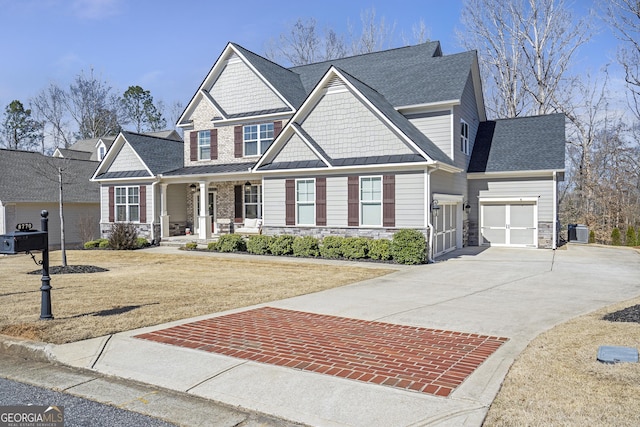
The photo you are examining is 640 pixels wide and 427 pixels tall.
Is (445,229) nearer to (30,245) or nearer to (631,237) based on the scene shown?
(631,237)

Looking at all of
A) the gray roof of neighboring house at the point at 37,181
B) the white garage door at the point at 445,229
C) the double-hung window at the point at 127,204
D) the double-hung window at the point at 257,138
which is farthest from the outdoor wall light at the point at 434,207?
the gray roof of neighboring house at the point at 37,181

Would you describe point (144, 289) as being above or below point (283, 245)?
below

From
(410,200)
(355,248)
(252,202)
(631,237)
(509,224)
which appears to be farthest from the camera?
(631,237)

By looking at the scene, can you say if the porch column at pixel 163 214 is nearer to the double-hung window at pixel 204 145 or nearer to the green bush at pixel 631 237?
the double-hung window at pixel 204 145

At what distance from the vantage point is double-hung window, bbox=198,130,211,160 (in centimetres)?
2370

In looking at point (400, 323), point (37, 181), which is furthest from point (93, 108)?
point (400, 323)

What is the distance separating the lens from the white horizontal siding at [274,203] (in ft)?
63.0

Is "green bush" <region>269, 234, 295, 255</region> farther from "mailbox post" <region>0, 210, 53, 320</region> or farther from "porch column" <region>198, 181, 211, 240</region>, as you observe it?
"mailbox post" <region>0, 210, 53, 320</region>

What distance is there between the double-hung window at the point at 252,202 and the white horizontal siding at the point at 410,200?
8.27m

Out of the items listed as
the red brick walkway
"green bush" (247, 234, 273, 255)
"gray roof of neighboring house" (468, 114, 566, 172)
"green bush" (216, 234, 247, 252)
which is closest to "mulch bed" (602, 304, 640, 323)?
the red brick walkway

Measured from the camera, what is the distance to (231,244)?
63.7 feet

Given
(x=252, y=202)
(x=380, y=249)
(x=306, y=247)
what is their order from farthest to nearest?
1. (x=252, y=202)
2. (x=306, y=247)
3. (x=380, y=249)

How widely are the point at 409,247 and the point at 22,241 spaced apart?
1113cm

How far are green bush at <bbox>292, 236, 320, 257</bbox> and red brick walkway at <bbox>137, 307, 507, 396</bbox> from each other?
31.1 feet
